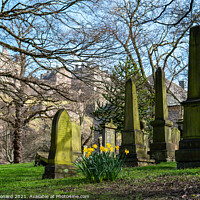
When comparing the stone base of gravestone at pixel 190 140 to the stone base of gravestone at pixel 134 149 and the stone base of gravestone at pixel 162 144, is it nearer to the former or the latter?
the stone base of gravestone at pixel 134 149

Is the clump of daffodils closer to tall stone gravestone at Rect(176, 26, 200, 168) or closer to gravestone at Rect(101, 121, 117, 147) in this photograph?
tall stone gravestone at Rect(176, 26, 200, 168)

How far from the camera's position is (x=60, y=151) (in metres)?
6.75

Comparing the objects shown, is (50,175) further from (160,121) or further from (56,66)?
Answer: (160,121)

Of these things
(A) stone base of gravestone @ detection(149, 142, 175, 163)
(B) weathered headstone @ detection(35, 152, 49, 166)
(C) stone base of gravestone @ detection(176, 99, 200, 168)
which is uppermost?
(C) stone base of gravestone @ detection(176, 99, 200, 168)

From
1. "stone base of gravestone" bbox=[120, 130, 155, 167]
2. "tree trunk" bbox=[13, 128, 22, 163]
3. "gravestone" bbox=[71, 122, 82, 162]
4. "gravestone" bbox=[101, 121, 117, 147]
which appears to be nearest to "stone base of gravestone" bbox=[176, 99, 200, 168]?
"stone base of gravestone" bbox=[120, 130, 155, 167]

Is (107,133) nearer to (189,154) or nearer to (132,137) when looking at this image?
(132,137)

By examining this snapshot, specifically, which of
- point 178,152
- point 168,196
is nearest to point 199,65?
point 178,152

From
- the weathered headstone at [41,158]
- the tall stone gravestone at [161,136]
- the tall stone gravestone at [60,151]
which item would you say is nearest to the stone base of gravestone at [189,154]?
the tall stone gravestone at [60,151]

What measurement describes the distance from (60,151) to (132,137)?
3.04 metres

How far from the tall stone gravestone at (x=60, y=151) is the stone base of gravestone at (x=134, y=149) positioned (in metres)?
2.43

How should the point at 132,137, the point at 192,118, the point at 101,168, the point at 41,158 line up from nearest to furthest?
the point at 101,168 → the point at 192,118 → the point at 132,137 → the point at 41,158

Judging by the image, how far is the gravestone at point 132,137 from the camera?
337 inches

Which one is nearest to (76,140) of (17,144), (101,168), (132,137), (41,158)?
(41,158)

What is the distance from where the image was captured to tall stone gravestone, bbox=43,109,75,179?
21.2ft
